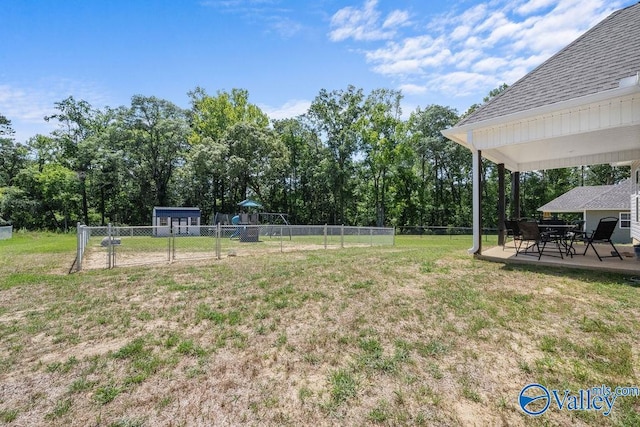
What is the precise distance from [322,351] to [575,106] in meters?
5.91

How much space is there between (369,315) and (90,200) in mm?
37555

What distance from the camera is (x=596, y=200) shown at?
778 inches

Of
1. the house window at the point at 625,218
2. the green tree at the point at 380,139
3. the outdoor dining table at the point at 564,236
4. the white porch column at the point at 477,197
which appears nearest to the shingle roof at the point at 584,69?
the white porch column at the point at 477,197

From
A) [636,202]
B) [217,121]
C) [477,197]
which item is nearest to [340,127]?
[217,121]

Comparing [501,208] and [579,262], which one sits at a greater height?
[501,208]

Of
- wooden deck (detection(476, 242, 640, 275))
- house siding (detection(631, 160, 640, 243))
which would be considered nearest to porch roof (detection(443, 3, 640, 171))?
house siding (detection(631, 160, 640, 243))

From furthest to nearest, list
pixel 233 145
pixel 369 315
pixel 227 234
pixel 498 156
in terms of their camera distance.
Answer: pixel 233 145 < pixel 227 234 < pixel 498 156 < pixel 369 315

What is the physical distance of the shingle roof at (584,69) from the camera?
18.1ft

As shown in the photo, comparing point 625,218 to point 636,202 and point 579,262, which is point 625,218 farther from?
point 579,262

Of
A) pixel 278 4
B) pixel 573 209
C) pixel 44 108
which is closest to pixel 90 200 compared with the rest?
pixel 44 108

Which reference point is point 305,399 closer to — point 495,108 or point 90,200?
point 495,108

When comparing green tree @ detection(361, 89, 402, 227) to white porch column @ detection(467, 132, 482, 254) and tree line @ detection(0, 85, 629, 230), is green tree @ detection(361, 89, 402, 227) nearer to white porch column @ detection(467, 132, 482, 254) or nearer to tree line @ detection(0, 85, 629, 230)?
tree line @ detection(0, 85, 629, 230)

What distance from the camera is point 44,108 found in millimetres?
30922

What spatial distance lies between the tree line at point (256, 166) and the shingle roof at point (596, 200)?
789cm
